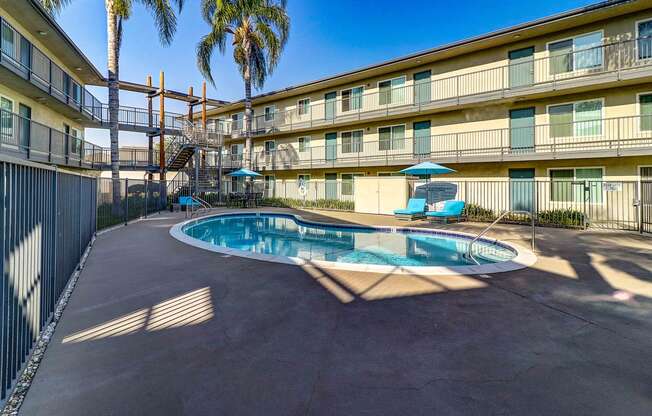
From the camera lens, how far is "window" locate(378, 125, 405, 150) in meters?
21.0

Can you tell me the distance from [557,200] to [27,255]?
62.2ft

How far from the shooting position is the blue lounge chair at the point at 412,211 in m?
15.6

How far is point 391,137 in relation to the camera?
2152 cm

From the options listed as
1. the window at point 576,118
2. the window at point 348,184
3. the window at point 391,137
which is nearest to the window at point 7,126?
the window at point 348,184

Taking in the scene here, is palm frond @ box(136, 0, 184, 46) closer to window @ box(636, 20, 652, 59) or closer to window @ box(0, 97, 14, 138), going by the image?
window @ box(0, 97, 14, 138)

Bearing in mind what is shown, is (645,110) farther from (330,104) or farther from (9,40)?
(9,40)

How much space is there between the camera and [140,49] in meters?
21.1

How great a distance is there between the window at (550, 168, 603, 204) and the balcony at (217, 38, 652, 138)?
3.80 metres

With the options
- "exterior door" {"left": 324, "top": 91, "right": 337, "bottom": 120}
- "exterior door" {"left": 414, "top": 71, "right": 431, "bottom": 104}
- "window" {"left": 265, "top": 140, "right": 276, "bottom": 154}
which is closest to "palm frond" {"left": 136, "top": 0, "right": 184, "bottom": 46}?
"exterior door" {"left": 324, "top": 91, "right": 337, "bottom": 120}

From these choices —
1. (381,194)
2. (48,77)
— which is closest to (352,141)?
(381,194)

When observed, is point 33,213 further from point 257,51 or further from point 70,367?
point 257,51

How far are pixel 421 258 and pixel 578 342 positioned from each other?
561 cm

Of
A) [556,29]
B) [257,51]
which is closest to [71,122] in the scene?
[257,51]

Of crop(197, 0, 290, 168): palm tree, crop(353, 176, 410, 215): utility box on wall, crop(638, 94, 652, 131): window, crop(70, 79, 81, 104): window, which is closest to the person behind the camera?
crop(638, 94, 652, 131): window
